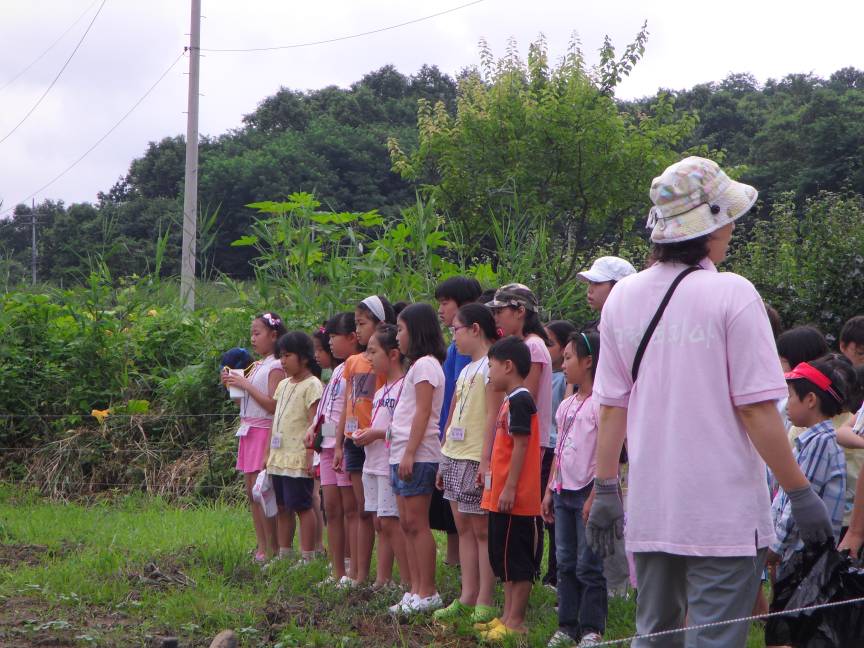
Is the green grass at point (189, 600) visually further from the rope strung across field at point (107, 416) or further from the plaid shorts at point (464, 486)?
the rope strung across field at point (107, 416)

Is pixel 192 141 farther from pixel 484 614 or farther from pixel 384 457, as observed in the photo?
pixel 484 614

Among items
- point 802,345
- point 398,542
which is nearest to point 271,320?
point 398,542

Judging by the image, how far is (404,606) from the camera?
222 inches

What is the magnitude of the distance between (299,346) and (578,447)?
2.59 m

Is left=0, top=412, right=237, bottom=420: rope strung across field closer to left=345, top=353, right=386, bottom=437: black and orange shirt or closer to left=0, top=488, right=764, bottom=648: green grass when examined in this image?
left=0, top=488, right=764, bottom=648: green grass

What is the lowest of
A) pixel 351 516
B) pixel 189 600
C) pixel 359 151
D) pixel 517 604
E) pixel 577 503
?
pixel 189 600

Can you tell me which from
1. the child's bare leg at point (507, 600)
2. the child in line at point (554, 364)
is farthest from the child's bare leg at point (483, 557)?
the child in line at point (554, 364)

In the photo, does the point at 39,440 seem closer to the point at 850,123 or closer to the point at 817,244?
the point at 817,244

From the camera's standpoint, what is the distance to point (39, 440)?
36.2 feet

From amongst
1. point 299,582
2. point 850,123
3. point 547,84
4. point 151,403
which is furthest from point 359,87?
point 299,582

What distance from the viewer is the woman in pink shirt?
2.90 m

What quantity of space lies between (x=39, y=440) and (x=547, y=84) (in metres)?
8.53

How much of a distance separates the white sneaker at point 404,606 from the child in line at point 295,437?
1.36 metres

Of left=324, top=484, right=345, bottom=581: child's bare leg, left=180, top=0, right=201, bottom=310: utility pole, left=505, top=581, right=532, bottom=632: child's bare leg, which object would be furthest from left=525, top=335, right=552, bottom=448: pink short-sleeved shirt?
left=180, top=0, right=201, bottom=310: utility pole
